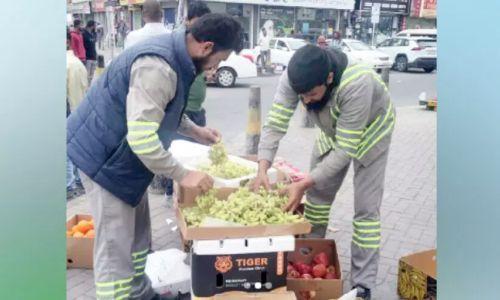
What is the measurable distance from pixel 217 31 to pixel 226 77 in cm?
1349

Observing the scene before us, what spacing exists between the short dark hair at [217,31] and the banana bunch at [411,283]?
1.98 meters

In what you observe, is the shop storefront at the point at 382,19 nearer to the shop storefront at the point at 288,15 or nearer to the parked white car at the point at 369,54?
the shop storefront at the point at 288,15

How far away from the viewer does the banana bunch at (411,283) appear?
349cm

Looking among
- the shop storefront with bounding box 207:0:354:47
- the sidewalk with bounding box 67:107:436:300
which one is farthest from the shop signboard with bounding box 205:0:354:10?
the sidewalk with bounding box 67:107:436:300

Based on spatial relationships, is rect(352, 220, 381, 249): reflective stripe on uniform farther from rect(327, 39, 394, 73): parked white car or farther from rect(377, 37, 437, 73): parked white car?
rect(377, 37, 437, 73): parked white car

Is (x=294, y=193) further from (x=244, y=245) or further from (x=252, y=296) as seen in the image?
(x=252, y=296)

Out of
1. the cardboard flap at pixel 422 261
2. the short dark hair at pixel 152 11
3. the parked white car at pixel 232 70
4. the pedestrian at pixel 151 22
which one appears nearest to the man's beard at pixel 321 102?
the cardboard flap at pixel 422 261

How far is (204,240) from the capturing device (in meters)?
2.74

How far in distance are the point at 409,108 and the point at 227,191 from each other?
34.8 feet

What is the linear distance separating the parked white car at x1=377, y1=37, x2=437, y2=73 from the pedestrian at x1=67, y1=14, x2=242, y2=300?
21.7 m

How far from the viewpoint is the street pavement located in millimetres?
4133

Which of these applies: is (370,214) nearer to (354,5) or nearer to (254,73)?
(254,73)

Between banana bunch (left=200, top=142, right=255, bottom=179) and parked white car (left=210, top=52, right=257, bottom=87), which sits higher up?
banana bunch (left=200, top=142, right=255, bottom=179)

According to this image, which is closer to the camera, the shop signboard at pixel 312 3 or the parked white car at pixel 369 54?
the parked white car at pixel 369 54
